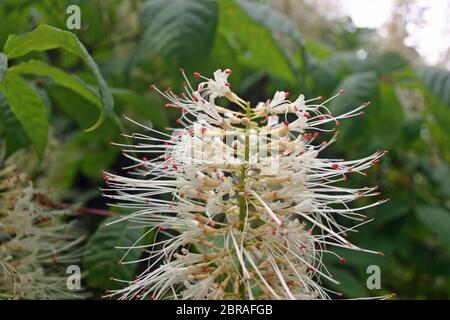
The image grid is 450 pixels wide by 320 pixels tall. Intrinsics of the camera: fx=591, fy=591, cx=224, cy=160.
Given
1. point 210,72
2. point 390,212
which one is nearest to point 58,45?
point 210,72

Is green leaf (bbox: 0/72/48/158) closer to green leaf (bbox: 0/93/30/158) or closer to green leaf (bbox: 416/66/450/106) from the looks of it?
green leaf (bbox: 0/93/30/158)

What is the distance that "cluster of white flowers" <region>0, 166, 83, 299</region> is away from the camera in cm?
133

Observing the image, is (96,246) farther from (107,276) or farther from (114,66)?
(114,66)

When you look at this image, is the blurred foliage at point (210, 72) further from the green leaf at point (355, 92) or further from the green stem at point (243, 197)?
the green stem at point (243, 197)

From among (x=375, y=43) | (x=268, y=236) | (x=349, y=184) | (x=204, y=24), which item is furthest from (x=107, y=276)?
(x=375, y=43)

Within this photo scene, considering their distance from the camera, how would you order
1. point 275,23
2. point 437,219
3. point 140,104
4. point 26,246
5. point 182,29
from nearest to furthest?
point 26,246 < point 182,29 < point 140,104 < point 275,23 < point 437,219

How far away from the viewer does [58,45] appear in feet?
4.28

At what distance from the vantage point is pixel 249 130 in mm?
1139

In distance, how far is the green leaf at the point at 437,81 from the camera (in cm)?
207

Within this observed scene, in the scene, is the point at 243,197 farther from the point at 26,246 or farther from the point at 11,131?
the point at 11,131

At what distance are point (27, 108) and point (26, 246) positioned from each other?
341 millimetres

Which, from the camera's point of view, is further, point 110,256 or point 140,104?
point 140,104

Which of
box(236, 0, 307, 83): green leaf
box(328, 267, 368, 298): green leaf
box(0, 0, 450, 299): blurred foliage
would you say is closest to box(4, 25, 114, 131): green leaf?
box(0, 0, 450, 299): blurred foliage

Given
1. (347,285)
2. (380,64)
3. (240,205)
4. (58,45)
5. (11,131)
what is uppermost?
(380,64)
